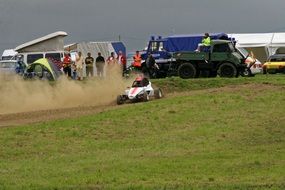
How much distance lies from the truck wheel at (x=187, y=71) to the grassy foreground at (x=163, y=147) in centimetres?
913

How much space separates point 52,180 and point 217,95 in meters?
14.2

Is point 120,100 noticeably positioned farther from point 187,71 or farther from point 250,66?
point 250,66

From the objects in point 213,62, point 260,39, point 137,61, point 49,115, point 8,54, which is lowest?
point 8,54

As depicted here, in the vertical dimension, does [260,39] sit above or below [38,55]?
above

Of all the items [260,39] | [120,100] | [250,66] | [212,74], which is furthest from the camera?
[260,39]

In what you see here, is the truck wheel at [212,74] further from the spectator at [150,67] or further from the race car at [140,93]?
the race car at [140,93]

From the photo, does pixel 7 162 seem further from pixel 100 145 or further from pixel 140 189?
pixel 140 189

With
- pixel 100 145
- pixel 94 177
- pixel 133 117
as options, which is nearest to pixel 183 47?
pixel 133 117

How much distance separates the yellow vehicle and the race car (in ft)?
69.0

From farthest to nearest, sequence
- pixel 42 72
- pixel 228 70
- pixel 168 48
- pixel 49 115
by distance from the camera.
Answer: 1. pixel 168 48
2. pixel 42 72
3. pixel 228 70
4. pixel 49 115

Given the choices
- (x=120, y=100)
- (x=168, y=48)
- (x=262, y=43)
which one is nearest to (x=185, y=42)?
(x=168, y=48)

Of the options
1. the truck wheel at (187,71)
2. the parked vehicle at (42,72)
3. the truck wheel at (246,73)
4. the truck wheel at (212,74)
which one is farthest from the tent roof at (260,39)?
the parked vehicle at (42,72)

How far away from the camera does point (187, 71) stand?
35.3 meters

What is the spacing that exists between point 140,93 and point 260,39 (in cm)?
3167
